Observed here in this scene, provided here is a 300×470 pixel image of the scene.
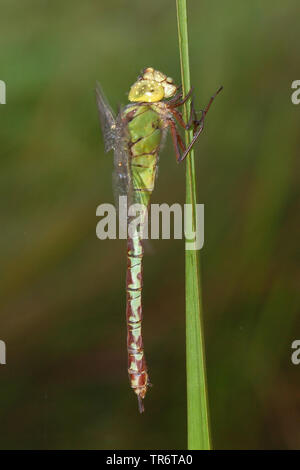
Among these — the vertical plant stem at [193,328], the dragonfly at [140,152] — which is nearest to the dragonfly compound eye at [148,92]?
the dragonfly at [140,152]

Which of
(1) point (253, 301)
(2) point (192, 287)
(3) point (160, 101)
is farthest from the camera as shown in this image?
(1) point (253, 301)

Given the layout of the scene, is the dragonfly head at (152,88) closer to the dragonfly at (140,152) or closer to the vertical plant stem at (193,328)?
the dragonfly at (140,152)

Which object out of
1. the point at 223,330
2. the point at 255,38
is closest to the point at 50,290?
the point at 223,330

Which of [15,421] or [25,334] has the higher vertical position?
[25,334]

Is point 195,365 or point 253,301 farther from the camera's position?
point 253,301

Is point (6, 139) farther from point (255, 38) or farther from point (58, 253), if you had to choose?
point (255, 38)

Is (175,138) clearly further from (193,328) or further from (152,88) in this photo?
(193,328)

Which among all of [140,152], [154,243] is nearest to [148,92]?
[140,152]
